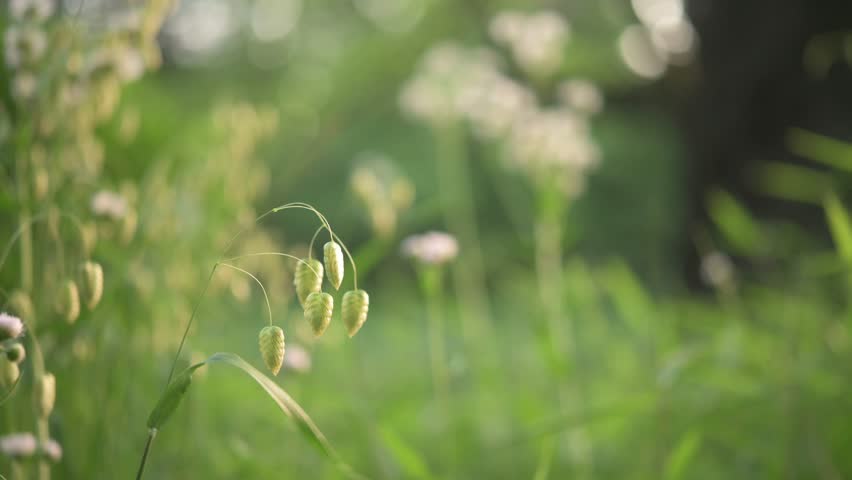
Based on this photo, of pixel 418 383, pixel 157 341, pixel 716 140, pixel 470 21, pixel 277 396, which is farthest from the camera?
pixel 470 21

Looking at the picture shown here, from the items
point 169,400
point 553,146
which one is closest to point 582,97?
point 553,146

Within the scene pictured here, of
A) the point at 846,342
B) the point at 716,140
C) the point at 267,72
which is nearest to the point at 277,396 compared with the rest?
the point at 846,342

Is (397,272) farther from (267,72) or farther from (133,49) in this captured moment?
(133,49)

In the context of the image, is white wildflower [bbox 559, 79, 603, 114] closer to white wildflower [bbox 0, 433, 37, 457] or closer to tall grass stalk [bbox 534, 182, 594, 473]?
tall grass stalk [bbox 534, 182, 594, 473]

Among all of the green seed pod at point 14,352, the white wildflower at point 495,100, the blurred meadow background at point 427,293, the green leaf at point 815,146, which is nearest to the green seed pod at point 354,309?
the blurred meadow background at point 427,293

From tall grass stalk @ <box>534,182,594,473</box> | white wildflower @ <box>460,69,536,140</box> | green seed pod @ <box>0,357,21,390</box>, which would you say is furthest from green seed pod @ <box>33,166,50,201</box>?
white wildflower @ <box>460,69,536,140</box>

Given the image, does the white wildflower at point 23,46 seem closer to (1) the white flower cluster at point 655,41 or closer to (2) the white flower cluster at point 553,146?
(2) the white flower cluster at point 553,146

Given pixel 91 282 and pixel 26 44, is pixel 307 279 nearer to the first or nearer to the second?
pixel 91 282
